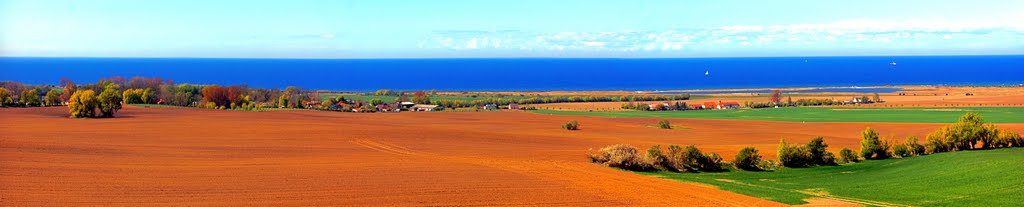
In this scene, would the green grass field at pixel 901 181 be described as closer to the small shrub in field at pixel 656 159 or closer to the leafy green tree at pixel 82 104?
the small shrub in field at pixel 656 159

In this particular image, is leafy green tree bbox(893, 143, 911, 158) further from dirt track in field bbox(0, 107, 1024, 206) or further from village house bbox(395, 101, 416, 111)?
village house bbox(395, 101, 416, 111)

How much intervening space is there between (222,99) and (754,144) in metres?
67.2

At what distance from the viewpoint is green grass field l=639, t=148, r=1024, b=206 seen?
120 feet

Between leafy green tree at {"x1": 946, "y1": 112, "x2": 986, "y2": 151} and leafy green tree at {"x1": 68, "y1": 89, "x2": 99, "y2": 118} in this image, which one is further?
leafy green tree at {"x1": 68, "y1": 89, "x2": 99, "y2": 118}

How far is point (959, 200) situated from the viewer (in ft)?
117

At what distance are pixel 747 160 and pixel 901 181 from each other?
943 cm

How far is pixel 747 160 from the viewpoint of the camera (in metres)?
50.4

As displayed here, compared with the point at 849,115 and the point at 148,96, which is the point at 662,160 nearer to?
the point at 849,115

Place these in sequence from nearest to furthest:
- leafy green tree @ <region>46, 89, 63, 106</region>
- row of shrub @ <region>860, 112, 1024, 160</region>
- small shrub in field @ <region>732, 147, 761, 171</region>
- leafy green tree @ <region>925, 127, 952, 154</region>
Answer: small shrub in field @ <region>732, 147, 761, 171</region>, row of shrub @ <region>860, 112, 1024, 160</region>, leafy green tree @ <region>925, 127, 952, 154</region>, leafy green tree @ <region>46, 89, 63, 106</region>

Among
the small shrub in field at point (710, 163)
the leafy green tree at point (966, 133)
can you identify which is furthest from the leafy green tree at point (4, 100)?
the leafy green tree at point (966, 133)

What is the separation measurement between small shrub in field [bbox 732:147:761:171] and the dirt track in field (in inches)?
233

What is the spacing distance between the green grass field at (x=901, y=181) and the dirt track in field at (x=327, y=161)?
3.60 metres

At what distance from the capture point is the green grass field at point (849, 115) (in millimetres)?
91919

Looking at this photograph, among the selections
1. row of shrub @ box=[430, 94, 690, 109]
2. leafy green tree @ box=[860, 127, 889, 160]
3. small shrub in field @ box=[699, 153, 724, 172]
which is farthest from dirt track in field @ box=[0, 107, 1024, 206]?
row of shrub @ box=[430, 94, 690, 109]
